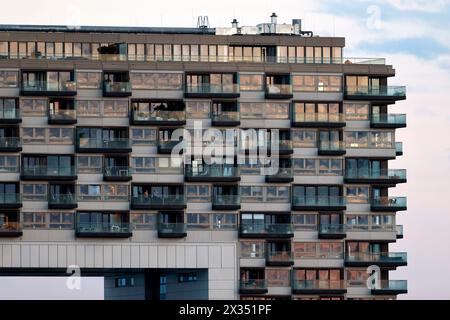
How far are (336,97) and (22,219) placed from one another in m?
35.4

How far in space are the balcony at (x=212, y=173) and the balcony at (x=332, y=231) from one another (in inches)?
408

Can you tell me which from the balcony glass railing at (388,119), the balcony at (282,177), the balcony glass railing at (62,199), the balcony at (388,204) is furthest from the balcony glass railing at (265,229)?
the balcony glass railing at (62,199)

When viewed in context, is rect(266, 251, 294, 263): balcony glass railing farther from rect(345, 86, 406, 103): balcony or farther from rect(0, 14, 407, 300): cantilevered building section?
rect(345, 86, 406, 103): balcony

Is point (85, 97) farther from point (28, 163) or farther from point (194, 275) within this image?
point (194, 275)

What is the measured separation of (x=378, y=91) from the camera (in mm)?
149875

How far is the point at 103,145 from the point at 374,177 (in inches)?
1134

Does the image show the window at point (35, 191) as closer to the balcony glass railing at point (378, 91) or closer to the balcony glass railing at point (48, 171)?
the balcony glass railing at point (48, 171)

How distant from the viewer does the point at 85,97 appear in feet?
474

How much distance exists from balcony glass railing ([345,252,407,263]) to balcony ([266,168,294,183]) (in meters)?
10.2

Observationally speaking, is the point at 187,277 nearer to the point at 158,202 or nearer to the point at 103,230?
the point at 158,202

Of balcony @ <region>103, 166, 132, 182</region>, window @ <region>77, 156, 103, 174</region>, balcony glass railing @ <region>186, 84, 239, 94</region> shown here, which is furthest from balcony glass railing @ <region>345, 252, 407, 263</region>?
window @ <region>77, 156, 103, 174</region>

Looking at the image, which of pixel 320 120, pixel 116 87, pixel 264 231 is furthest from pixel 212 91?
pixel 264 231

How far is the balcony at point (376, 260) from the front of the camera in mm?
146000
